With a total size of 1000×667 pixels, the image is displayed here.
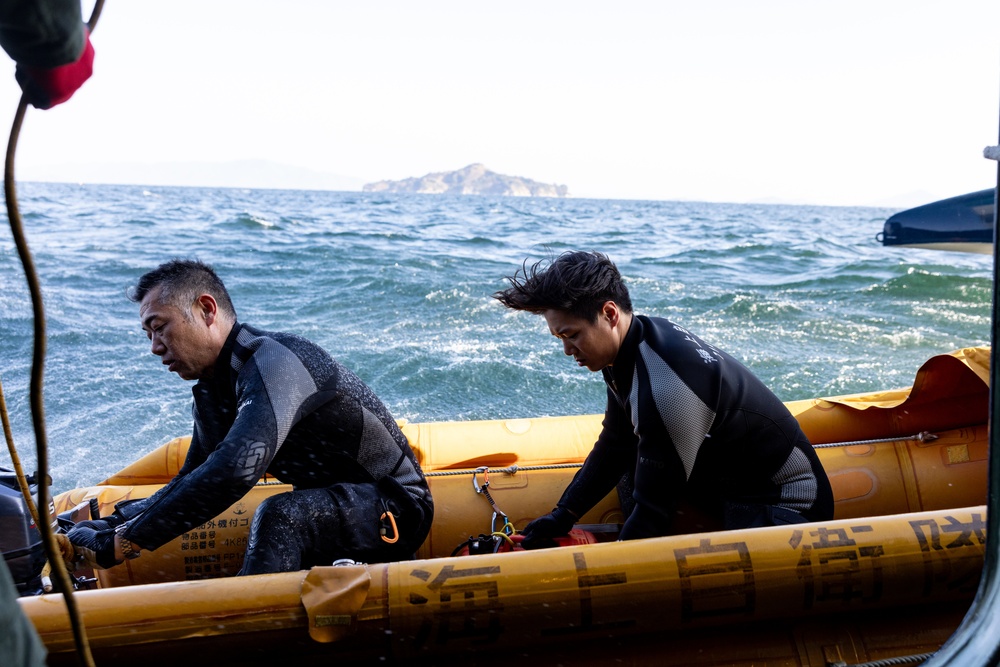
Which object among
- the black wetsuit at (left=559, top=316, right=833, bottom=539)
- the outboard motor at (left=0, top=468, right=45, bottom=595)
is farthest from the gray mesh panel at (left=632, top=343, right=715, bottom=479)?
the outboard motor at (left=0, top=468, right=45, bottom=595)

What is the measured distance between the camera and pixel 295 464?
2.71 meters

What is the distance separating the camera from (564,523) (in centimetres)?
292

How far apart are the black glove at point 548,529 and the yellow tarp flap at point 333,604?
37.4 inches

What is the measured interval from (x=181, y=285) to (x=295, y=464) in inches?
27.9

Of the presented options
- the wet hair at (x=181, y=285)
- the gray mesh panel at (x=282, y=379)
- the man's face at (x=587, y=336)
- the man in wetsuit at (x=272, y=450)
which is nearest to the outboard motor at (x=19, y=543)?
the man in wetsuit at (x=272, y=450)

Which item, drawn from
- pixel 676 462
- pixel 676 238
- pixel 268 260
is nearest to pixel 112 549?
pixel 676 462

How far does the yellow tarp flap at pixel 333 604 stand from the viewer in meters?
2.01

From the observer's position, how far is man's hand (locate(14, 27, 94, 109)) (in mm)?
1205

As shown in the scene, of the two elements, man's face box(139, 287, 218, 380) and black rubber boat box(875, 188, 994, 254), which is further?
black rubber boat box(875, 188, 994, 254)

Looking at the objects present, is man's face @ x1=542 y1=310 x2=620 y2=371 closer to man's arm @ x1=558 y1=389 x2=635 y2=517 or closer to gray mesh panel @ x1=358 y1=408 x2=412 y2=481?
man's arm @ x1=558 y1=389 x2=635 y2=517

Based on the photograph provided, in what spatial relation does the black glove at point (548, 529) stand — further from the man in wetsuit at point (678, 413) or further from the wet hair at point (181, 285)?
the wet hair at point (181, 285)

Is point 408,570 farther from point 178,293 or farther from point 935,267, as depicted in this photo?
point 935,267

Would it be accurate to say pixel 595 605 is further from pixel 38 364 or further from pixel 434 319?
pixel 434 319

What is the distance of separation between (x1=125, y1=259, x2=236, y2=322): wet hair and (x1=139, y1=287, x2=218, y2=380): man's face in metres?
0.02
